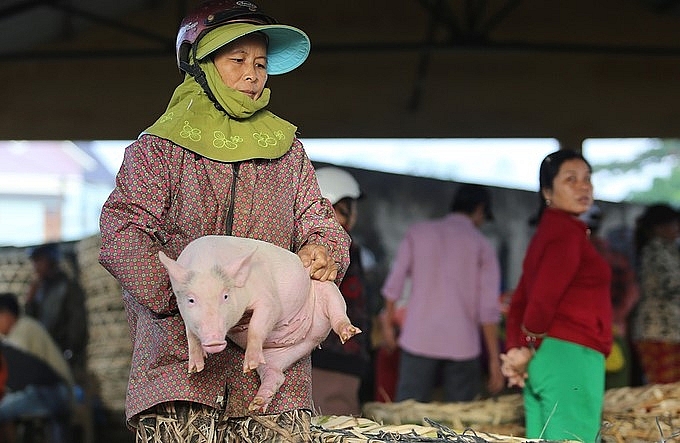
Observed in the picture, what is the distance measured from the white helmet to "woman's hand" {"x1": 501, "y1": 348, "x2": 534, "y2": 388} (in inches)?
48.8

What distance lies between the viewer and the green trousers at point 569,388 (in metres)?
3.84

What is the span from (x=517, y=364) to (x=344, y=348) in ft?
4.15

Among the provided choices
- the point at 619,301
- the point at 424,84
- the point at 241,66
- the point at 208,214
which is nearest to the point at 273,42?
the point at 241,66

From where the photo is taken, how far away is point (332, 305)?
100.0 inches

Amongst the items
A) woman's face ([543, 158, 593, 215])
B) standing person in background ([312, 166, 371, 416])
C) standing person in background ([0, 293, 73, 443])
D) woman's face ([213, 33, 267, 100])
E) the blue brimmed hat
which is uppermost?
the blue brimmed hat

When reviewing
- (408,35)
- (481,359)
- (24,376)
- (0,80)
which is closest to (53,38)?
(0,80)

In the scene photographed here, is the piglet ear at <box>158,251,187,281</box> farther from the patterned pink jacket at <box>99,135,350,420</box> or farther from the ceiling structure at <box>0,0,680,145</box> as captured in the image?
the ceiling structure at <box>0,0,680,145</box>

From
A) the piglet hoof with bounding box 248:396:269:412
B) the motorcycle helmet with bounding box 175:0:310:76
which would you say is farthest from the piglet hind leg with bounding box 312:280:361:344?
the motorcycle helmet with bounding box 175:0:310:76

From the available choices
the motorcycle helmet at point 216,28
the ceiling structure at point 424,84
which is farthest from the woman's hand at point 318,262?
the ceiling structure at point 424,84

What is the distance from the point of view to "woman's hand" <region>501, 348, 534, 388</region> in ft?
13.3

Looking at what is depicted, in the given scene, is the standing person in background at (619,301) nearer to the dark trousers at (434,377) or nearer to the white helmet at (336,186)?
the dark trousers at (434,377)

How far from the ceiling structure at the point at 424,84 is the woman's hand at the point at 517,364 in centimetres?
575

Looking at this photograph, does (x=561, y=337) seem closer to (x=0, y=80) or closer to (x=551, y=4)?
(x=551, y=4)

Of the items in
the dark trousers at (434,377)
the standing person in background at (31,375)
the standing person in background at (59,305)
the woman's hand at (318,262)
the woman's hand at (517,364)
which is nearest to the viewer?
the woman's hand at (318,262)
